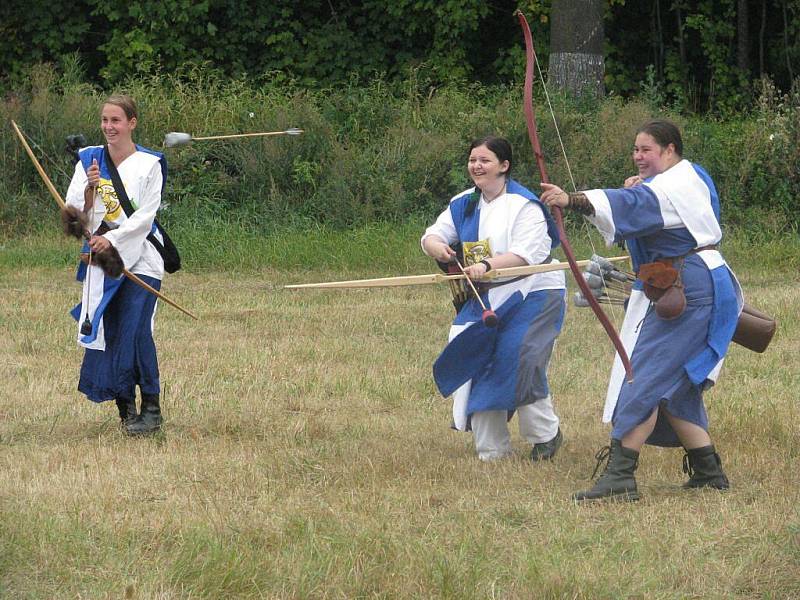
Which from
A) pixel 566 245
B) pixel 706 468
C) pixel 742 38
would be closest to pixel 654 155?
pixel 566 245

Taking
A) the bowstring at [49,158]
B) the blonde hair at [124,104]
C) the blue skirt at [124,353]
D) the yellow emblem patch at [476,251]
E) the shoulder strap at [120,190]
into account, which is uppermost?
the blonde hair at [124,104]

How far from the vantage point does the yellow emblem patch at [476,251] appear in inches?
269

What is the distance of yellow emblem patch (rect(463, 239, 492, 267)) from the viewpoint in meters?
6.83

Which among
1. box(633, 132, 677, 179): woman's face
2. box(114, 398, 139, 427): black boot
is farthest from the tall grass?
box(633, 132, 677, 179): woman's face

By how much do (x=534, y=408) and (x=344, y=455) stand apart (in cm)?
98

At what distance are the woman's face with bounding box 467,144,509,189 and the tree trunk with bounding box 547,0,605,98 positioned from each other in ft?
34.5

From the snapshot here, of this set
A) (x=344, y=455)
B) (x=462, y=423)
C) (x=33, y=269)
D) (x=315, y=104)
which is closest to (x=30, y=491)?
(x=344, y=455)

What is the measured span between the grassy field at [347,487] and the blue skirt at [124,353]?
0.88ft

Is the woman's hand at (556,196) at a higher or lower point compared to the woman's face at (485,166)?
higher

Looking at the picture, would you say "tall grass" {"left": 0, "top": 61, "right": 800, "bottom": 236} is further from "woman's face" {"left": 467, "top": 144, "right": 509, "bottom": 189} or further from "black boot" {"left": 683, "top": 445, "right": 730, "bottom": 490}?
"black boot" {"left": 683, "top": 445, "right": 730, "bottom": 490}

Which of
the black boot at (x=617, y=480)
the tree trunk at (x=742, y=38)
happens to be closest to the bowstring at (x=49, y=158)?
the black boot at (x=617, y=480)

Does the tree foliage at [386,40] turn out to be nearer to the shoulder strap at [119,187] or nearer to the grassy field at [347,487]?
the grassy field at [347,487]

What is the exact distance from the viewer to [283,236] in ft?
48.2

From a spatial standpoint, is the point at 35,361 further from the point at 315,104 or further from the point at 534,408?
the point at 315,104
